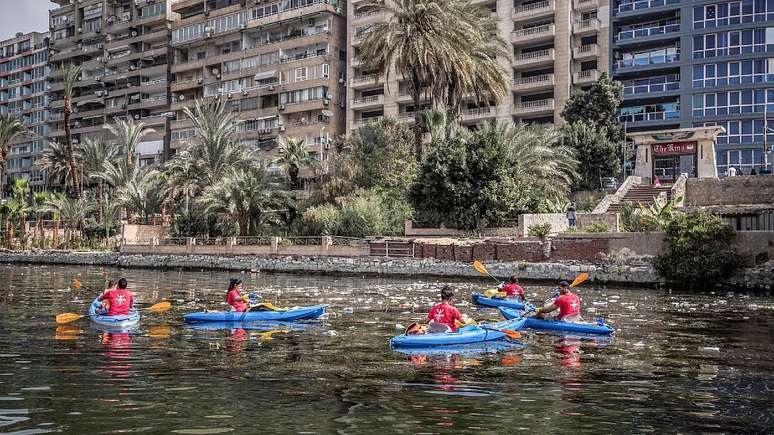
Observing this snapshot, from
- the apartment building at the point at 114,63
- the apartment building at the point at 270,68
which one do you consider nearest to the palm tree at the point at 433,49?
the apartment building at the point at 270,68

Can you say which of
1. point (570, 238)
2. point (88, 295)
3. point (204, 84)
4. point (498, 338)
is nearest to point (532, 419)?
point (498, 338)

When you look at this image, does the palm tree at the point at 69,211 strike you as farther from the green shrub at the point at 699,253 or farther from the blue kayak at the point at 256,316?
the green shrub at the point at 699,253

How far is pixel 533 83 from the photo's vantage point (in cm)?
6819

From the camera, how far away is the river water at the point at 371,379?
9.52m

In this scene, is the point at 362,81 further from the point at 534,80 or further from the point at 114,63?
the point at 114,63

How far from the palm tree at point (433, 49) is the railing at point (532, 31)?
20.3 metres

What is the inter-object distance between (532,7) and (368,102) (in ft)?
64.9

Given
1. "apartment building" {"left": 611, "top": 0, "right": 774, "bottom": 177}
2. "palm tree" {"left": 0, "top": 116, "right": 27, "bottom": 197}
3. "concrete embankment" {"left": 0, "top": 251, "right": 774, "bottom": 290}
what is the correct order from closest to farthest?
"concrete embankment" {"left": 0, "top": 251, "right": 774, "bottom": 290}, "apartment building" {"left": 611, "top": 0, "right": 774, "bottom": 177}, "palm tree" {"left": 0, "top": 116, "right": 27, "bottom": 197}

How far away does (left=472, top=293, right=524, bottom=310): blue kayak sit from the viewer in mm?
23812

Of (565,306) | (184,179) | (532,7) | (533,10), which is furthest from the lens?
(532,7)

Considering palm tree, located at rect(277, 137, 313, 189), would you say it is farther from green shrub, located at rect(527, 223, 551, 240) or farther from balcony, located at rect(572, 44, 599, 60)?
balcony, located at rect(572, 44, 599, 60)

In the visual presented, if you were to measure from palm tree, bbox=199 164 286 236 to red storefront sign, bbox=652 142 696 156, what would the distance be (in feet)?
89.5

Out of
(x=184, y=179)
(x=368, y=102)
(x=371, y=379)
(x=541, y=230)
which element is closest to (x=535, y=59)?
(x=368, y=102)

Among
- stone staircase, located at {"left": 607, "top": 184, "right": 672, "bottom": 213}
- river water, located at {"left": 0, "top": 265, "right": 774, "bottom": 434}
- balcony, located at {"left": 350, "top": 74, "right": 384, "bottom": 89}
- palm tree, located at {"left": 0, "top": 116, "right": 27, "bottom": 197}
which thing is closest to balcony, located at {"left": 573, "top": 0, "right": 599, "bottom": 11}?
balcony, located at {"left": 350, "top": 74, "right": 384, "bottom": 89}
